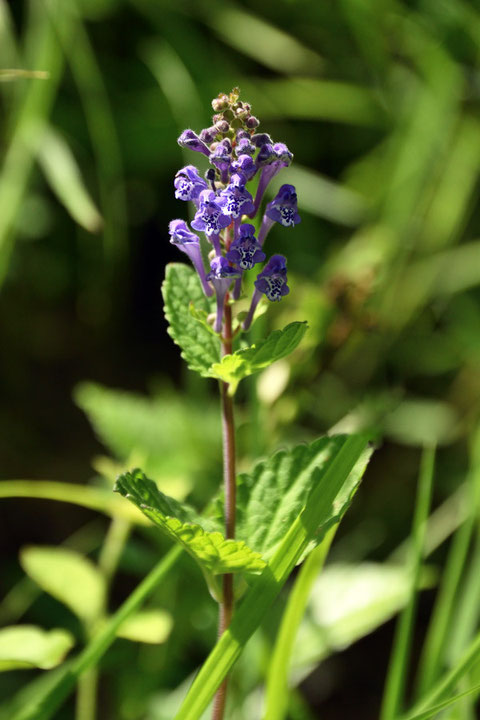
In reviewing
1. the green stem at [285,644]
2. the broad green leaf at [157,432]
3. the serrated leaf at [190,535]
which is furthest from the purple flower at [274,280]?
the broad green leaf at [157,432]

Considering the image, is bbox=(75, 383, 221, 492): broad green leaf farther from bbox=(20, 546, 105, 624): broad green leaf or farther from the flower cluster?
the flower cluster

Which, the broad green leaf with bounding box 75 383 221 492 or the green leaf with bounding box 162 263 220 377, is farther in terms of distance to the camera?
the broad green leaf with bounding box 75 383 221 492

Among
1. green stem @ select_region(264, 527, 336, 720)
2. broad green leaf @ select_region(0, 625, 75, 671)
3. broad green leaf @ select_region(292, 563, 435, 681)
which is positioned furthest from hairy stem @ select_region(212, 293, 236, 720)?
broad green leaf @ select_region(292, 563, 435, 681)

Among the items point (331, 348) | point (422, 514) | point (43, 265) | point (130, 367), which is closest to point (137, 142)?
point (43, 265)

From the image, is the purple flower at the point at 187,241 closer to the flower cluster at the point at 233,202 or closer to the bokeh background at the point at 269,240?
the flower cluster at the point at 233,202

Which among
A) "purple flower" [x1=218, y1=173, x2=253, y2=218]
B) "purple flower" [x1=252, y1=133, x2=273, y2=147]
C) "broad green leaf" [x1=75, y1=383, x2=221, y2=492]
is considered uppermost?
"broad green leaf" [x1=75, y1=383, x2=221, y2=492]

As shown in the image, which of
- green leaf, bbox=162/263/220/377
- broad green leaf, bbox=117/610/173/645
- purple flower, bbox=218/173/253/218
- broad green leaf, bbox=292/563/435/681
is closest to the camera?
purple flower, bbox=218/173/253/218
